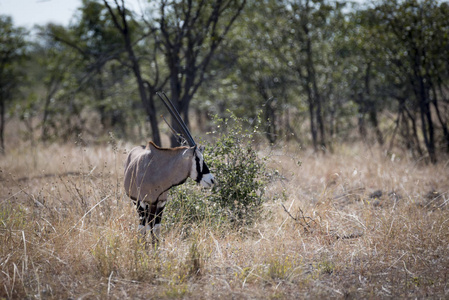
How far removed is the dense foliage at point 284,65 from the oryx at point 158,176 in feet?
13.7

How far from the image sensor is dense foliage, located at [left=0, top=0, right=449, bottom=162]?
9.14 meters

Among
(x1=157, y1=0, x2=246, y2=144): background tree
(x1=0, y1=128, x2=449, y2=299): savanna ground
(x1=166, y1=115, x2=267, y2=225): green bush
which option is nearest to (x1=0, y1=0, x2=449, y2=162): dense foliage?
(x1=157, y1=0, x2=246, y2=144): background tree

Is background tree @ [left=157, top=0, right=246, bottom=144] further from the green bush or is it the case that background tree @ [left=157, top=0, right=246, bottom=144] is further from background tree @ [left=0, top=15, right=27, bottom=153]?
background tree @ [left=0, top=15, right=27, bottom=153]

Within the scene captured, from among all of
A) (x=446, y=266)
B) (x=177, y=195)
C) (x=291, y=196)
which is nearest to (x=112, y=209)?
(x=177, y=195)

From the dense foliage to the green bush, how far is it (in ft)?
11.1

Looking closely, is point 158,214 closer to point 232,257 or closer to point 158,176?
point 158,176

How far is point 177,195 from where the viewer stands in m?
5.62

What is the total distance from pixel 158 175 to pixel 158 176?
0.04 feet

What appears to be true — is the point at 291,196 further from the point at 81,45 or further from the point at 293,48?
the point at 81,45

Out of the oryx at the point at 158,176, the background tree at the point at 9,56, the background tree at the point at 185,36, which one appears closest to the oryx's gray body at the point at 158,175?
the oryx at the point at 158,176

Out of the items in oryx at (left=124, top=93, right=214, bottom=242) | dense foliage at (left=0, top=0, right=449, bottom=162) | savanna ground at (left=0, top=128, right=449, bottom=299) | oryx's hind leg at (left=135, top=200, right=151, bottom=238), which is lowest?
savanna ground at (left=0, top=128, right=449, bottom=299)

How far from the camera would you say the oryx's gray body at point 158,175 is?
444 centimetres

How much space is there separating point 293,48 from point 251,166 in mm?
7224

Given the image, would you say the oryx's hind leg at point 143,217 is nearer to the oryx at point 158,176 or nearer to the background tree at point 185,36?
the oryx at point 158,176
